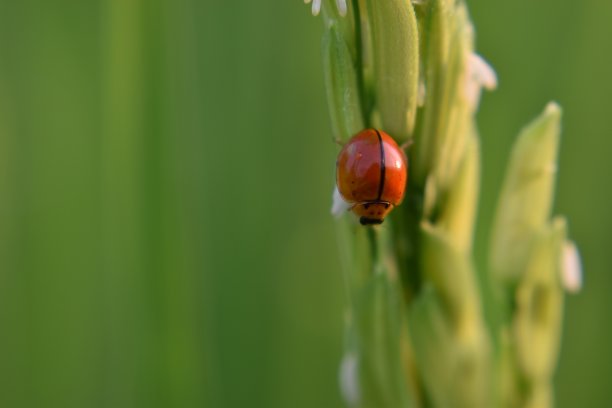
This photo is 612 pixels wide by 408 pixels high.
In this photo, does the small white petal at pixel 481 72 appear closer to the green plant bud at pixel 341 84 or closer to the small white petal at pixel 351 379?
the green plant bud at pixel 341 84

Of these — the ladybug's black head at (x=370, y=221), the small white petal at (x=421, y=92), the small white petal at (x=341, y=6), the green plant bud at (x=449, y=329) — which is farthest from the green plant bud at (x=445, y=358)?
the small white petal at (x=341, y=6)

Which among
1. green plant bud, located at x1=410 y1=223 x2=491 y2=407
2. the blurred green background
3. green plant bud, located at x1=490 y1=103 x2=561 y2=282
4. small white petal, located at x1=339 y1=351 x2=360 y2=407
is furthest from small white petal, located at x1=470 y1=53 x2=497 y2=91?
the blurred green background

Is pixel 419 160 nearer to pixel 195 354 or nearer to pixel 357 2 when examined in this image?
pixel 357 2

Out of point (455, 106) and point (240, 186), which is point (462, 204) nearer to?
point (455, 106)

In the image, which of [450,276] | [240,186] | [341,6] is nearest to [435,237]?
[450,276]

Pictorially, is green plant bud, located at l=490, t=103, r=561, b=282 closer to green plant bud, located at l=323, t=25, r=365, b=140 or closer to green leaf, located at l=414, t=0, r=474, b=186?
green leaf, located at l=414, t=0, r=474, b=186
